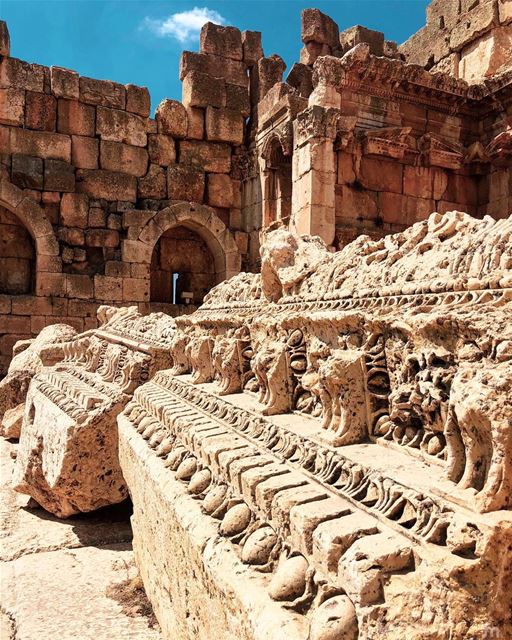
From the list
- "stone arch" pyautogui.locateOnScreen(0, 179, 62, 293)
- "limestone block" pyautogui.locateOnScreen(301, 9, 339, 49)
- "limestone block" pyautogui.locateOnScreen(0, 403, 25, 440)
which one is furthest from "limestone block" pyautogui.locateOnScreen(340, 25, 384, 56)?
"limestone block" pyautogui.locateOnScreen(0, 403, 25, 440)

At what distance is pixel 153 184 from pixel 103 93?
177 cm

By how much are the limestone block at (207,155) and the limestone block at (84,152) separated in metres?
1.61

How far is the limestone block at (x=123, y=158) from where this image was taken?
9.99 m

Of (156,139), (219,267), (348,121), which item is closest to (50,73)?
(156,139)

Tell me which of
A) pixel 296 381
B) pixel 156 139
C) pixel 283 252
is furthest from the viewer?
pixel 156 139

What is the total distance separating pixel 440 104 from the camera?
27.2 ft

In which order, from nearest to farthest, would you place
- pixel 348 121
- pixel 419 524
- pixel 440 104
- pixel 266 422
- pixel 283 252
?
pixel 419 524 → pixel 266 422 → pixel 283 252 → pixel 348 121 → pixel 440 104

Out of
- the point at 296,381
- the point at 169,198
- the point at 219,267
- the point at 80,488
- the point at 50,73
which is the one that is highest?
the point at 50,73

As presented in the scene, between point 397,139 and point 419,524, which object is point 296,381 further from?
point 397,139

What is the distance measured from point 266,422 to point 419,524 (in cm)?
105

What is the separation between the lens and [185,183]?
1055 centimetres

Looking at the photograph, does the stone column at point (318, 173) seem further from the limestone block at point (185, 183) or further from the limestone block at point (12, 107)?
the limestone block at point (12, 107)

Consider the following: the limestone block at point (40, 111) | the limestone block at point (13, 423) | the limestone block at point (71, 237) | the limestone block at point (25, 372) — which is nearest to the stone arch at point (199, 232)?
the limestone block at point (71, 237)

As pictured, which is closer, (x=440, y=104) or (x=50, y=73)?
(x=440, y=104)
